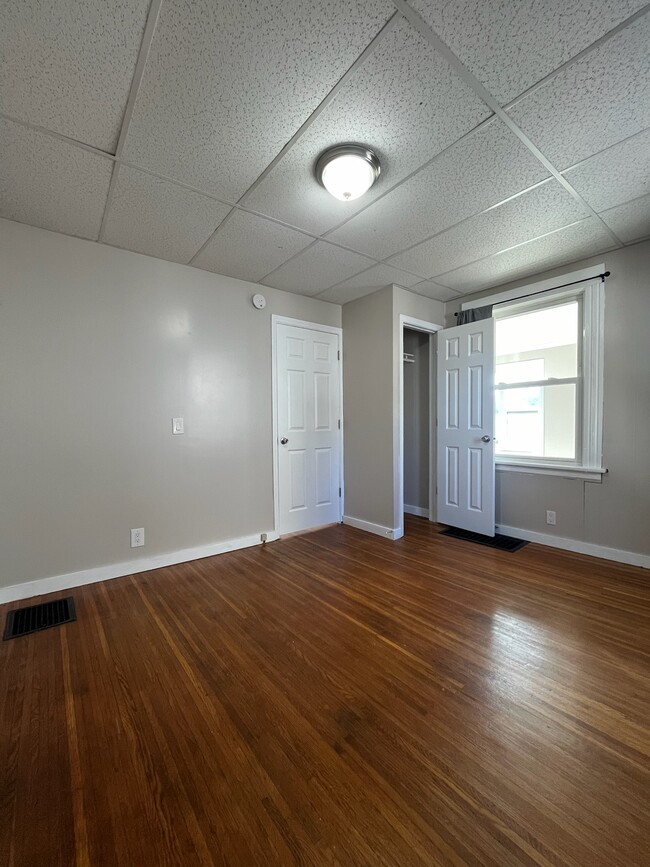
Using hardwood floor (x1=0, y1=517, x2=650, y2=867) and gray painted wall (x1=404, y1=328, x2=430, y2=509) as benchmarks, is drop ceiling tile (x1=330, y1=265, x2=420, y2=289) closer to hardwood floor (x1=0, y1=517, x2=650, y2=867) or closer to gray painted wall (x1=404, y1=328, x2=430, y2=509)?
gray painted wall (x1=404, y1=328, x2=430, y2=509)

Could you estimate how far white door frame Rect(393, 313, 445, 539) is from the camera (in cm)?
355

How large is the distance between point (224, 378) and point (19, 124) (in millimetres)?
1940

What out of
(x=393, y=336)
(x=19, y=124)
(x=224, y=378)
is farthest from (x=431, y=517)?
(x=19, y=124)

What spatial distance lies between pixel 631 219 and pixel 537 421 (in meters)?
1.69

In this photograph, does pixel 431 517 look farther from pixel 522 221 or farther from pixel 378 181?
pixel 378 181

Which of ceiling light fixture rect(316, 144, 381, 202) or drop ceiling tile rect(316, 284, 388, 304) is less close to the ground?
drop ceiling tile rect(316, 284, 388, 304)

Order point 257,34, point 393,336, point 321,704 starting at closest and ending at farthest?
point 257,34
point 321,704
point 393,336

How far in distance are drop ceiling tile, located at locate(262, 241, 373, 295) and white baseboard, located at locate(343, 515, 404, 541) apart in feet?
8.22

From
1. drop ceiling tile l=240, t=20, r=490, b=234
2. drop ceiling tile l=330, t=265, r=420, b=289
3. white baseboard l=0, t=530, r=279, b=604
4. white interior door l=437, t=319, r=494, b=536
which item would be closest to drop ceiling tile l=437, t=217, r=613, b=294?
drop ceiling tile l=330, t=265, r=420, b=289

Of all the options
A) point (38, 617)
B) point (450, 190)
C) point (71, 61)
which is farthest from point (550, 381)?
point (38, 617)

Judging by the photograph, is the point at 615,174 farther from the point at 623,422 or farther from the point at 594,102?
the point at 623,422

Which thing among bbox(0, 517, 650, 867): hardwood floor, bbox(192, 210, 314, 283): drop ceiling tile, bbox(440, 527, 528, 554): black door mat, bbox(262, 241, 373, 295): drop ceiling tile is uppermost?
bbox(262, 241, 373, 295): drop ceiling tile

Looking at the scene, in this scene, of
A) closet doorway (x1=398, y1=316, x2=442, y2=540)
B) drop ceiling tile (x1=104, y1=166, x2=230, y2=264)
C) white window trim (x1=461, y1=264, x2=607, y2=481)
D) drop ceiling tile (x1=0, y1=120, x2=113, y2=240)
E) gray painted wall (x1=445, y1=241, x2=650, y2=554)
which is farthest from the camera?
closet doorway (x1=398, y1=316, x2=442, y2=540)

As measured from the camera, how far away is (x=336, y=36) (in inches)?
48.1
